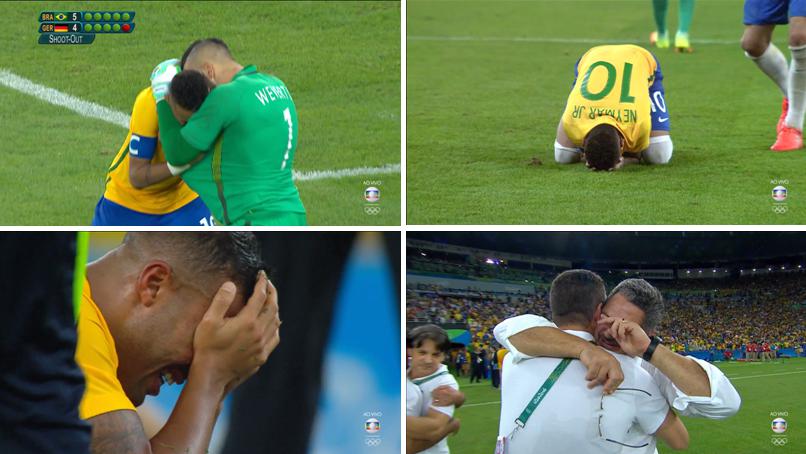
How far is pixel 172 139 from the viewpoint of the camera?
427 centimetres

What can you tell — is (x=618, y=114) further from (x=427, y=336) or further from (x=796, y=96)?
(x=427, y=336)

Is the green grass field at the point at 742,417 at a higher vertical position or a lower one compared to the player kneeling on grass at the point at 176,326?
lower

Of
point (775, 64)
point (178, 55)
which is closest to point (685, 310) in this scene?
point (775, 64)

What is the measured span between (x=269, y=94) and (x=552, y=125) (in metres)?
1.98

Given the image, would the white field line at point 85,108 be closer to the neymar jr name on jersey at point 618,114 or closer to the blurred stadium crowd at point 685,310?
the neymar jr name on jersey at point 618,114

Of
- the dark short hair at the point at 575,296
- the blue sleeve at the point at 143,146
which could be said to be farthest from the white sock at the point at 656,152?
the blue sleeve at the point at 143,146

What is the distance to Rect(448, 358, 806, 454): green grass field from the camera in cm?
430

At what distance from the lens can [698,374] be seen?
4203 millimetres

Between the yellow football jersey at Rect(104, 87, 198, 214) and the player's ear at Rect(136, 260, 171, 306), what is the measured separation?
0.83 ft

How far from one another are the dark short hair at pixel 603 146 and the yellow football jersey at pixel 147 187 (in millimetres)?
1483

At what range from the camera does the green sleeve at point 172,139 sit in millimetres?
4258

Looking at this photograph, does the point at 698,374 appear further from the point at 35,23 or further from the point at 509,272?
the point at 35,23

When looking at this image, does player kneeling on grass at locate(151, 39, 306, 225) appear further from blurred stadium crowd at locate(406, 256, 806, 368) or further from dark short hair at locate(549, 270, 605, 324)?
dark short hair at locate(549, 270, 605, 324)

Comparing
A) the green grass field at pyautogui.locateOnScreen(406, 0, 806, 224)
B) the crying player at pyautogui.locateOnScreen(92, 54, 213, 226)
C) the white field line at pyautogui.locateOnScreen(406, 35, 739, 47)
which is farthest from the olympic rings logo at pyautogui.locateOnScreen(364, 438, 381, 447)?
the white field line at pyautogui.locateOnScreen(406, 35, 739, 47)
